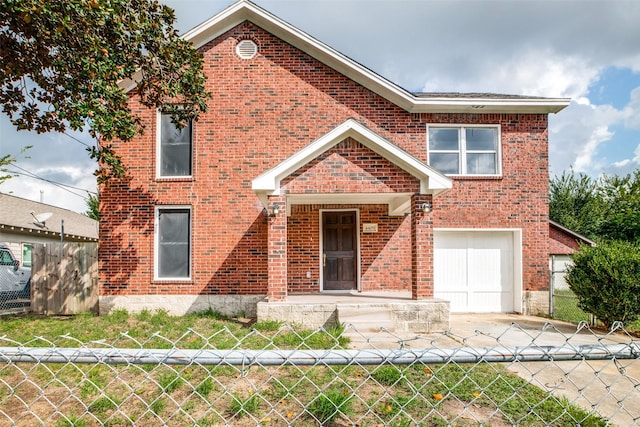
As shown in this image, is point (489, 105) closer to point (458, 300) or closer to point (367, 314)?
point (458, 300)

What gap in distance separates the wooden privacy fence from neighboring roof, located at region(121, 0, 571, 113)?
4979mm

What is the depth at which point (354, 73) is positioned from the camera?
10.8 metres

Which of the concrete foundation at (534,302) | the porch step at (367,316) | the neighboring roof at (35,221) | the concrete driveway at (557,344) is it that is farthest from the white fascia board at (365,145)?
the neighboring roof at (35,221)

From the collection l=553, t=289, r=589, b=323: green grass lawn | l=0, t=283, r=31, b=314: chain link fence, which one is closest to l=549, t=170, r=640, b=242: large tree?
l=553, t=289, r=589, b=323: green grass lawn

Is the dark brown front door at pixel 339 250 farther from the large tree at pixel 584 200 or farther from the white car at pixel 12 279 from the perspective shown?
the large tree at pixel 584 200

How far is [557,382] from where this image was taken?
17.3ft

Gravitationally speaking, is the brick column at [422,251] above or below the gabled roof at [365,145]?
below

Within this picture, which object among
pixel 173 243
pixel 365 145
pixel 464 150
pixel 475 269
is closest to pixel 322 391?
pixel 365 145

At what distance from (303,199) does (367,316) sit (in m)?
3.38

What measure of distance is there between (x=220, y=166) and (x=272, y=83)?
2652 millimetres

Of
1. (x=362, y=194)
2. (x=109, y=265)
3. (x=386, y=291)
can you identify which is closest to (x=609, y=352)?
(x=362, y=194)

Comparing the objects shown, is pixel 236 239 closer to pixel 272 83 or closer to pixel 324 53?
pixel 272 83

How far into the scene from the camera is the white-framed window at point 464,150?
11.2m

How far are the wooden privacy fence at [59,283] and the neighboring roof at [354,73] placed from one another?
4979 millimetres
